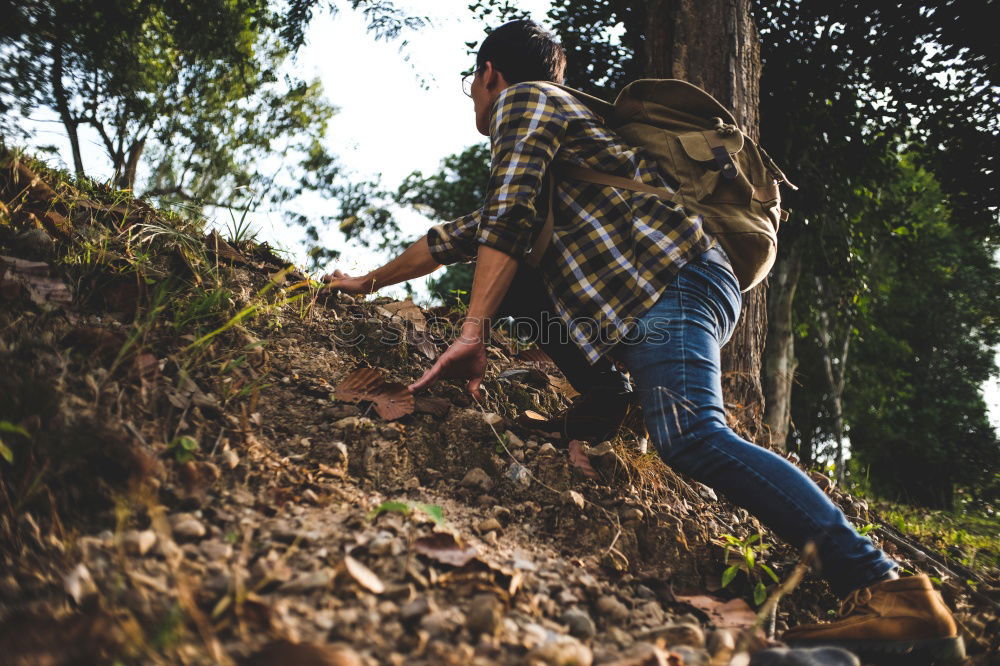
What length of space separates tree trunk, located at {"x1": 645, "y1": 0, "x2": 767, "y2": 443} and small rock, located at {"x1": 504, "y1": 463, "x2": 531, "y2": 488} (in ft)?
4.95

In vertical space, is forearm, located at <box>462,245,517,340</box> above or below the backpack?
below

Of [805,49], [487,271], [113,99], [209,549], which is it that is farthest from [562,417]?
[113,99]

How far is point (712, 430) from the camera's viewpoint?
58.7 inches

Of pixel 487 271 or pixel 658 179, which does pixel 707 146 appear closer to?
pixel 658 179

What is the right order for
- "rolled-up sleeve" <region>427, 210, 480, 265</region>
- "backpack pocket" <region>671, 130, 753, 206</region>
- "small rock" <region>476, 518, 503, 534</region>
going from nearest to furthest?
1. "small rock" <region>476, 518, 503, 534</region>
2. "backpack pocket" <region>671, 130, 753, 206</region>
3. "rolled-up sleeve" <region>427, 210, 480, 265</region>

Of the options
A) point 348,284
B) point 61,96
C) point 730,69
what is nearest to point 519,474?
point 348,284

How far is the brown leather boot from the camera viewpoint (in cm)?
130

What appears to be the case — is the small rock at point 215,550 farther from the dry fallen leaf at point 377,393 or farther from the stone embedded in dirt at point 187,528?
the dry fallen leaf at point 377,393

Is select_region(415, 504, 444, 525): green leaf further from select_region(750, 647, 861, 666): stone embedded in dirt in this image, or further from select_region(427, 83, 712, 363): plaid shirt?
select_region(750, 647, 861, 666): stone embedded in dirt

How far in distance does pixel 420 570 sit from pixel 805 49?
7.31 meters

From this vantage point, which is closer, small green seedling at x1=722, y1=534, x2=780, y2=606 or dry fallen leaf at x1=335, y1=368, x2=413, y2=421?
small green seedling at x1=722, y1=534, x2=780, y2=606

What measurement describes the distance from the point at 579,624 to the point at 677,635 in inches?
8.4

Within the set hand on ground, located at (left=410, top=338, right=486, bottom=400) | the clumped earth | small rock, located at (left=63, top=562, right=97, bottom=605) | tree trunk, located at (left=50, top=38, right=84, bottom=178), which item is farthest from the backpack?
tree trunk, located at (left=50, top=38, right=84, bottom=178)

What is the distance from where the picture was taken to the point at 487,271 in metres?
1.78
